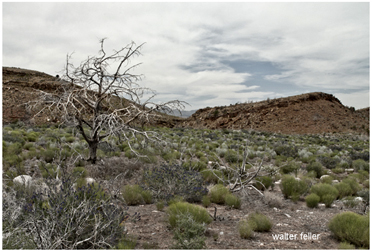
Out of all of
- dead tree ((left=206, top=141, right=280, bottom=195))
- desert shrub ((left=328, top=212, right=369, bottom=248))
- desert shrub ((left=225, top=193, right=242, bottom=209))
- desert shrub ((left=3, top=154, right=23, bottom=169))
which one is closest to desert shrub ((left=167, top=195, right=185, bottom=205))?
desert shrub ((left=225, top=193, right=242, bottom=209))

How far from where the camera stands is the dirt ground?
3994 millimetres

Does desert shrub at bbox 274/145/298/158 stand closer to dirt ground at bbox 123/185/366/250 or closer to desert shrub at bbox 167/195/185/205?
dirt ground at bbox 123/185/366/250

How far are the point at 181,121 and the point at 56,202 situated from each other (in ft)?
148

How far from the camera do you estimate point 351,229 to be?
4.11 metres

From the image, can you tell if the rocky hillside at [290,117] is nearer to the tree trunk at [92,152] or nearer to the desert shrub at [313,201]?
the desert shrub at [313,201]

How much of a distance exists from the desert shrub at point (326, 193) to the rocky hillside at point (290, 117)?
29919mm

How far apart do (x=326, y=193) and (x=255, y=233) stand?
346cm

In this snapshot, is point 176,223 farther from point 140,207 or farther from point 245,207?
point 245,207

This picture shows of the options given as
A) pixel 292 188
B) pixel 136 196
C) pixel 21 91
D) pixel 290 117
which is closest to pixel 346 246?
pixel 292 188

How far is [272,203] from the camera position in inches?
246

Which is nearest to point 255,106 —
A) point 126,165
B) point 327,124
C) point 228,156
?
point 327,124

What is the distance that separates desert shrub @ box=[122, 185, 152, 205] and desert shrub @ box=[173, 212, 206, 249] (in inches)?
73.9

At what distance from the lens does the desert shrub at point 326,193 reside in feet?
21.0

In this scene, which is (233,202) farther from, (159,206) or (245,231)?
(245,231)
